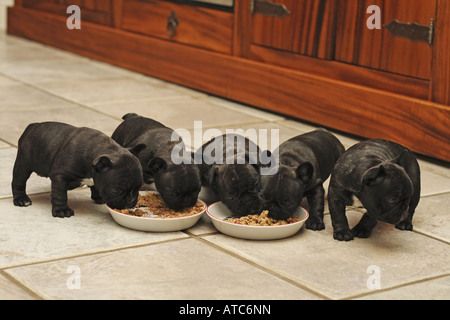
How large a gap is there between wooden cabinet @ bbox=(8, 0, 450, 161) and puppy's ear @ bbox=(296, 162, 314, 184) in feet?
4.20

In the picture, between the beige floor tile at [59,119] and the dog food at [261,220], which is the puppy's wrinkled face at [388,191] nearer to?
the dog food at [261,220]

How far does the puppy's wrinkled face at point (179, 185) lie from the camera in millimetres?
2891

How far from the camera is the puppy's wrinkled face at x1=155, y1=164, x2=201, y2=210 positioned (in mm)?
2891

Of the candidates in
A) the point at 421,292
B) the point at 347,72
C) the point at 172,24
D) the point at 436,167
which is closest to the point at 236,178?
the point at 421,292

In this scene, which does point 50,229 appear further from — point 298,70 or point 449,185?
point 298,70

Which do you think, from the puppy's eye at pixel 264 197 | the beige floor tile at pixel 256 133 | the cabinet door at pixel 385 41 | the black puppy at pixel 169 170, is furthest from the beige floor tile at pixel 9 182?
the cabinet door at pixel 385 41

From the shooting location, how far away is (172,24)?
5.71 meters

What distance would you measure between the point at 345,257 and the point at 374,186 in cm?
27

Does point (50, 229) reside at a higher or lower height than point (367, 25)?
lower

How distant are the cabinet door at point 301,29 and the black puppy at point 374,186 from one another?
1.62 m

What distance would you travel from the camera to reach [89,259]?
2.57 metres

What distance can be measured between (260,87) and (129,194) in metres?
2.28
